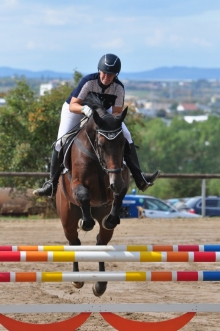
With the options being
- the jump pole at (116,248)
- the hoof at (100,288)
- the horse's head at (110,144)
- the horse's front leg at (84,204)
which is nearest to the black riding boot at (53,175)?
the horse's front leg at (84,204)

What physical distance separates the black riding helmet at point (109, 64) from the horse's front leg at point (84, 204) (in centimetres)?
111

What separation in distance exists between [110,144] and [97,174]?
462 mm

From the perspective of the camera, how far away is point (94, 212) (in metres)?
7.21

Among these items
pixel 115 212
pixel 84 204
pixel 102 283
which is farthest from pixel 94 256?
pixel 102 283

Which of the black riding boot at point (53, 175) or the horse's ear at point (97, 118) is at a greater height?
the horse's ear at point (97, 118)

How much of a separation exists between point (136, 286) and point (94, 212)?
1.76 metres

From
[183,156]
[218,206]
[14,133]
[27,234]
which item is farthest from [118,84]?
[183,156]

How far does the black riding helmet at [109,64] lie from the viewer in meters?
6.92

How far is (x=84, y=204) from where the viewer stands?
6730 mm

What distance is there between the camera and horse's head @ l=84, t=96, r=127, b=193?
20.9 feet

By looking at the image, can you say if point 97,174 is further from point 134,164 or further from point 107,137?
point 134,164

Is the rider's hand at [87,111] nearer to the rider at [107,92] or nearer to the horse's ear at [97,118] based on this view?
the rider at [107,92]

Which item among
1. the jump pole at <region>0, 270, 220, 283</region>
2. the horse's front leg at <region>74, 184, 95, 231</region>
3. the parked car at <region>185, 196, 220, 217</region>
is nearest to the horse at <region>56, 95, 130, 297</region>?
the horse's front leg at <region>74, 184, 95, 231</region>

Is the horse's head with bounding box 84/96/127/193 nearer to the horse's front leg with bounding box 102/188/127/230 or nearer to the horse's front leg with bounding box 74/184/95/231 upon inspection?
the horse's front leg with bounding box 102/188/127/230
